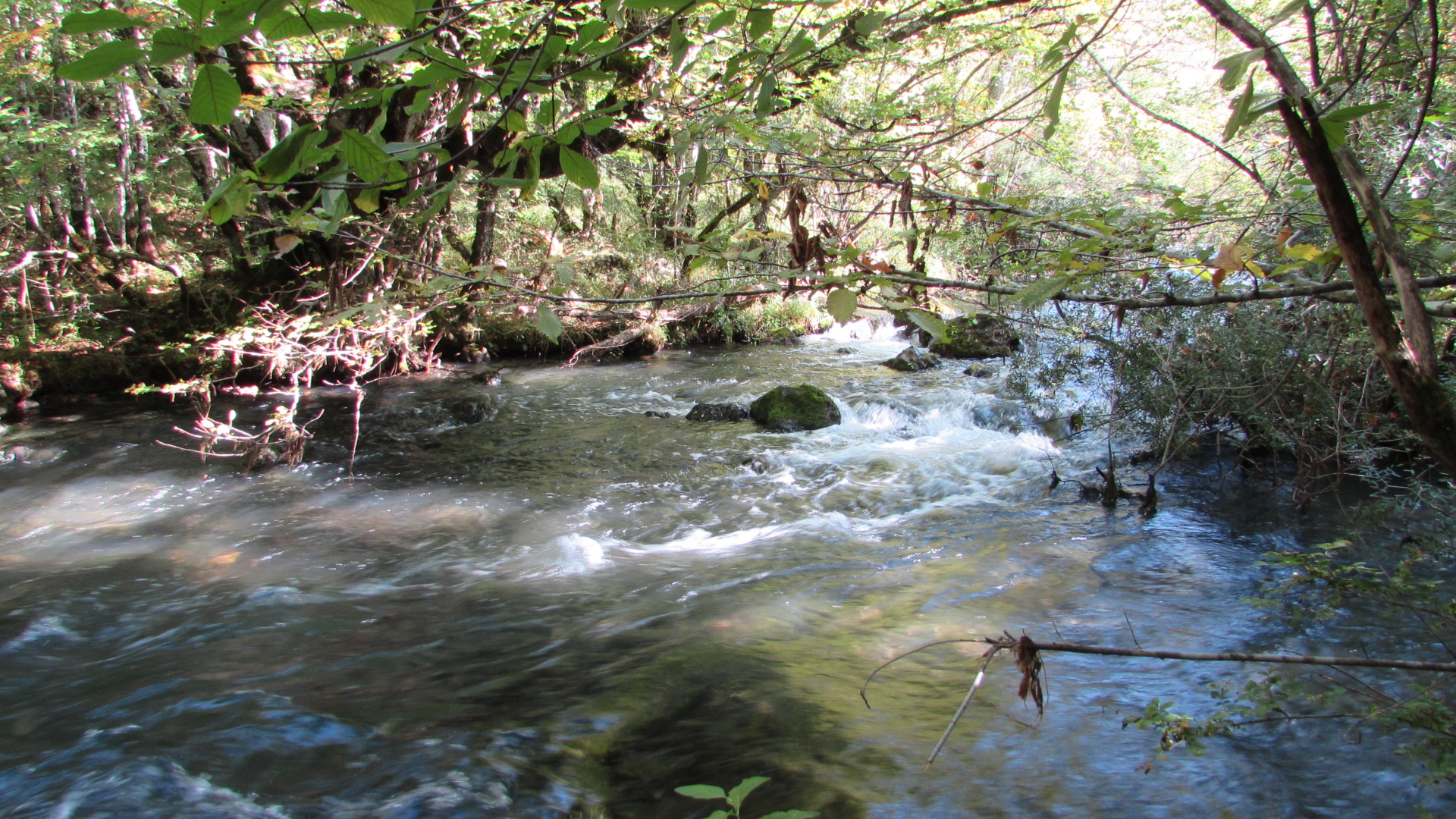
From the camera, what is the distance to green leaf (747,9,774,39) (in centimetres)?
155

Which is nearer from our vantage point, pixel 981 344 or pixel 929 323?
pixel 929 323

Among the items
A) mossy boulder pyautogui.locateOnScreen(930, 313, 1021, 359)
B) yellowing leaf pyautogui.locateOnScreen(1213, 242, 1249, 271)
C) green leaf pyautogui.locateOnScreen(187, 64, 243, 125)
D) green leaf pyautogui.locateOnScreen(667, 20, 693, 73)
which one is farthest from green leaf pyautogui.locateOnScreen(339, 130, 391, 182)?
mossy boulder pyautogui.locateOnScreen(930, 313, 1021, 359)

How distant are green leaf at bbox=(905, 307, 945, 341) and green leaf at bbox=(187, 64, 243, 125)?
4.08ft

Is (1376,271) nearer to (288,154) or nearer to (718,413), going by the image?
(288,154)

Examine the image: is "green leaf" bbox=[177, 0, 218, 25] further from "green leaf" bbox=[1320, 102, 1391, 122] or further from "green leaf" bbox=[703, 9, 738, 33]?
"green leaf" bbox=[1320, 102, 1391, 122]

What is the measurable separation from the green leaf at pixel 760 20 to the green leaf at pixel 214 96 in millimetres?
944

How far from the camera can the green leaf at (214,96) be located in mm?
1077

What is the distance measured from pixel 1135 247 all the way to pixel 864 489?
17.7 feet

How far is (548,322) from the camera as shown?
57.9 inches

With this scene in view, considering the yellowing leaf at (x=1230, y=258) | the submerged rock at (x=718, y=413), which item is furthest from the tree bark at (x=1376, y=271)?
the submerged rock at (x=718, y=413)

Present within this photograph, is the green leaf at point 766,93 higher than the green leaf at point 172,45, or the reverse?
the green leaf at point 766,93

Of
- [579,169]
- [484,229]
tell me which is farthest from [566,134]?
[484,229]

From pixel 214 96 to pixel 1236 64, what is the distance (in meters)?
1.55

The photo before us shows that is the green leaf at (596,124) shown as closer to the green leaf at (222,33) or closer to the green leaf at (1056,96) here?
the green leaf at (222,33)
